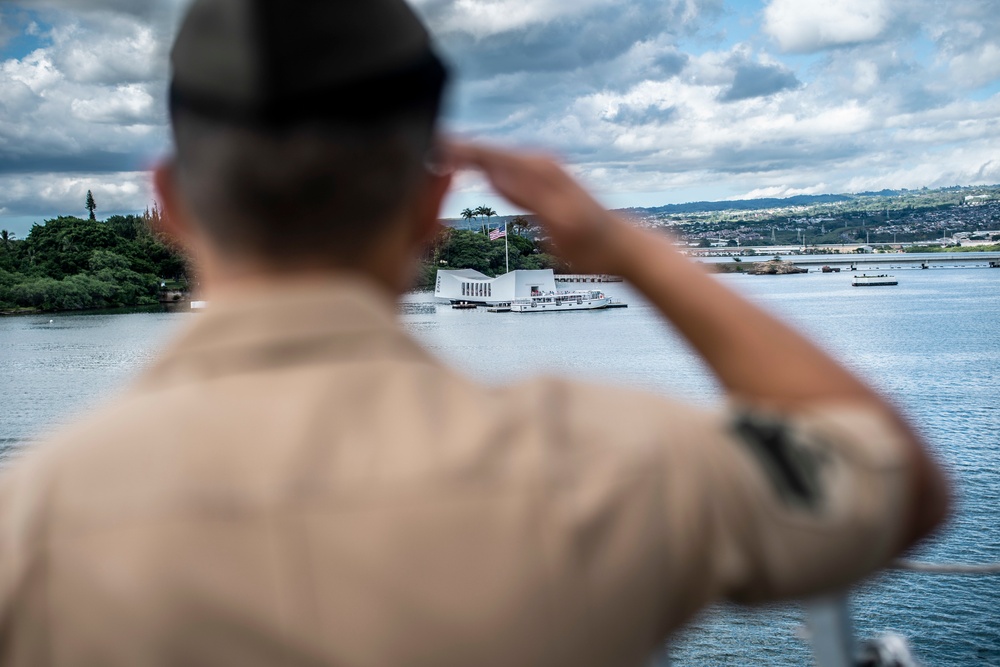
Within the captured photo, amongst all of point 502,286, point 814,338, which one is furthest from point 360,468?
point 502,286

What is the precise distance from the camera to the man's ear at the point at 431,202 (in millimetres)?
587

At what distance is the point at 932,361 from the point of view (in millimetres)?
30094

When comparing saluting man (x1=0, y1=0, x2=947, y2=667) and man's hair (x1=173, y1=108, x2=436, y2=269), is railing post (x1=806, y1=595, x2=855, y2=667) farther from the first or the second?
man's hair (x1=173, y1=108, x2=436, y2=269)

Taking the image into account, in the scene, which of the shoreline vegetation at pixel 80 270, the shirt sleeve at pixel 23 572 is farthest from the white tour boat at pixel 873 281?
the shirt sleeve at pixel 23 572

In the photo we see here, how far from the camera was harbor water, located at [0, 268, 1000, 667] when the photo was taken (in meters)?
A: 11.0

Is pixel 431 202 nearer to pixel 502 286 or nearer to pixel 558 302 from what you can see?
pixel 558 302

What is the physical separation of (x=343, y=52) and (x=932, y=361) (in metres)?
33.1

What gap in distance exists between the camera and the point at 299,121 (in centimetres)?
51

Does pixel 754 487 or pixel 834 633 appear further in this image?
pixel 834 633

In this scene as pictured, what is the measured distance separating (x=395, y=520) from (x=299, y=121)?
0.23m

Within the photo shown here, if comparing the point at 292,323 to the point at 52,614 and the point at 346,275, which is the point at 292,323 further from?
the point at 52,614

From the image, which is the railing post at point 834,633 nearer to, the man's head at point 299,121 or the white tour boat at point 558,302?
the man's head at point 299,121

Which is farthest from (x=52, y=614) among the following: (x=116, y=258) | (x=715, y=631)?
(x=116, y=258)

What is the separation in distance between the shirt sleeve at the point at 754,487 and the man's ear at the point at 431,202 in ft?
0.54
